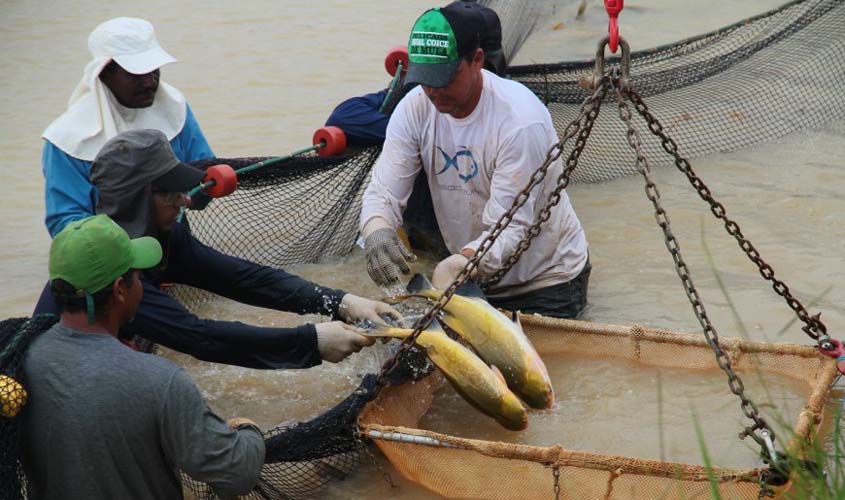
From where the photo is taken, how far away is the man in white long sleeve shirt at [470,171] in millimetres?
4871

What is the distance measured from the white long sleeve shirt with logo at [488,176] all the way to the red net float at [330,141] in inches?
32.4

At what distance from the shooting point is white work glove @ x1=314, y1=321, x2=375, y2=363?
4391 millimetres

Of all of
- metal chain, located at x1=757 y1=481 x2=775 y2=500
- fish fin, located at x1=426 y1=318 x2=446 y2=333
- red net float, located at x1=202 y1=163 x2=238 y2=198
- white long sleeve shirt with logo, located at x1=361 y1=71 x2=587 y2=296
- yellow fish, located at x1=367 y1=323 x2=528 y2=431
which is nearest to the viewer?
metal chain, located at x1=757 y1=481 x2=775 y2=500

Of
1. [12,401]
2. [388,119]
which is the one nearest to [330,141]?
[388,119]

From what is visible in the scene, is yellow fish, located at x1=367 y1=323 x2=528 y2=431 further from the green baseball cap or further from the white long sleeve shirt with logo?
the green baseball cap

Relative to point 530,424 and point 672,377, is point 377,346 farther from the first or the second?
point 672,377

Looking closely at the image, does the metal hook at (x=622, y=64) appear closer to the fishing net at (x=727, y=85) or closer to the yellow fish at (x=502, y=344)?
the yellow fish at (x=502, y=344)

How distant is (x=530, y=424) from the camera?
487 cm

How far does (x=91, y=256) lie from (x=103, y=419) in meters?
0.53

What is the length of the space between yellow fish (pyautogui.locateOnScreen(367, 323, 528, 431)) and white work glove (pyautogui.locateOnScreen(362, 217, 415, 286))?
579mm

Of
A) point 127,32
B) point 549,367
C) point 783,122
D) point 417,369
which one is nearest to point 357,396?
point 417,369

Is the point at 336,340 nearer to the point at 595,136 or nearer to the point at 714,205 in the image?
the point at 714,205

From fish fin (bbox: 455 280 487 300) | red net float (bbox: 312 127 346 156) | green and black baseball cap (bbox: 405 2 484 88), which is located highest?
green and black baseball cap (bbox: 405 2 484 88)


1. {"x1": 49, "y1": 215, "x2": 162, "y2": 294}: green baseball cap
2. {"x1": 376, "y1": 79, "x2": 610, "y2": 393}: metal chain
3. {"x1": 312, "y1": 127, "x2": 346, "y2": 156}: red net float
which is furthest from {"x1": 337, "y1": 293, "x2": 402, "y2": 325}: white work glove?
{"x1": 312, "y1": 127, "x2": 346, "y2": 156}: red net float
